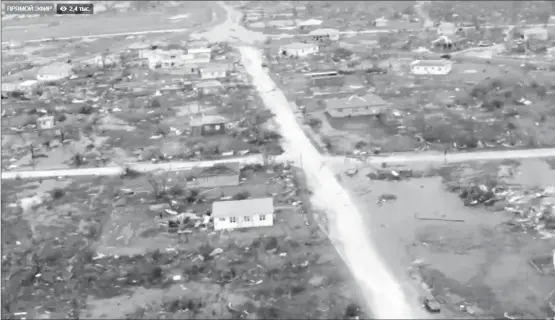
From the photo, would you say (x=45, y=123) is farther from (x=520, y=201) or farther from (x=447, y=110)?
(x=520, y=201)

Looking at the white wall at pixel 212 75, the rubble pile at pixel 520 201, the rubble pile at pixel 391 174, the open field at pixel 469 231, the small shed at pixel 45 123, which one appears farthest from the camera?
the white wall at pixel 212 75

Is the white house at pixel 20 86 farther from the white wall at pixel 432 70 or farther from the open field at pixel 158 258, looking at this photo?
the white wall at pixel 432 70

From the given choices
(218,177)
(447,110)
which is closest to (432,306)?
(218,177)

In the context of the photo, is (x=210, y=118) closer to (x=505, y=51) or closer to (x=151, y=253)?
(x=151, y=253)

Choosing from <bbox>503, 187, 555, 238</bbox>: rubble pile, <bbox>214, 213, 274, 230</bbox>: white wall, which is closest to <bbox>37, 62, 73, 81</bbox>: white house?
<bbox>214, 213, 274, 230</bbox>: white wall

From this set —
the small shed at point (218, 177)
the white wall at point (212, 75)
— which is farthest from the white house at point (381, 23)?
the small shed at point (218, 177)

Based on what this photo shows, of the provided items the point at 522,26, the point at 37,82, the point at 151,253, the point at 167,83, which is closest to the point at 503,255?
the point at 151,253

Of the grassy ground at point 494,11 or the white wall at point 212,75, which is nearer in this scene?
the white wall at point 212,75
